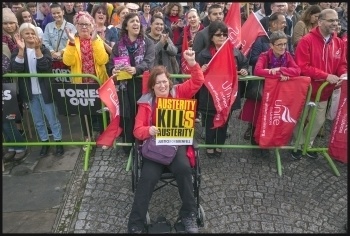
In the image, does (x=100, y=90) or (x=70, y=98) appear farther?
(x=70, y=98)

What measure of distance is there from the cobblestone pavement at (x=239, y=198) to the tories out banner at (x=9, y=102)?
4.30 feet

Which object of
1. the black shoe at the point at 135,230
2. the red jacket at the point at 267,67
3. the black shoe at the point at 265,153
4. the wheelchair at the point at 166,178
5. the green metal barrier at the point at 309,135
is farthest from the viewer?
the black shoe at the point at 265,153

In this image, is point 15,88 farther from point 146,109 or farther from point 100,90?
point 146,109

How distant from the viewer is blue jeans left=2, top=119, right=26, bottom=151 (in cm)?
545

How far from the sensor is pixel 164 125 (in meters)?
3.97

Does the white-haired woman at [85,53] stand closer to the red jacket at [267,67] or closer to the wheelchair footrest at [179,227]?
the red jacket at [267,67]

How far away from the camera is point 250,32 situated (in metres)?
6.14

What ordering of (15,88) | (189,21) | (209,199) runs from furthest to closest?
(189,21), (15,88), (209,199)

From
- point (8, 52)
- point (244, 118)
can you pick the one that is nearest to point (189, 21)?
point (244, 118)

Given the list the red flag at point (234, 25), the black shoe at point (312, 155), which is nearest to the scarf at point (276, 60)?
the red flag at point (234, 25)

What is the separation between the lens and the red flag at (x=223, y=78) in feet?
15.5

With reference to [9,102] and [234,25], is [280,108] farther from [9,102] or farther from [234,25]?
[9,102]

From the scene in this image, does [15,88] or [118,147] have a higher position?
[15,88]

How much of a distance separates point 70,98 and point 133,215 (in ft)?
6.69
